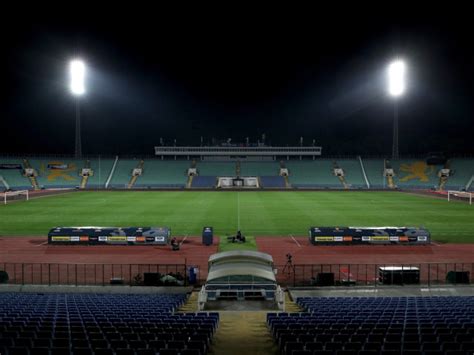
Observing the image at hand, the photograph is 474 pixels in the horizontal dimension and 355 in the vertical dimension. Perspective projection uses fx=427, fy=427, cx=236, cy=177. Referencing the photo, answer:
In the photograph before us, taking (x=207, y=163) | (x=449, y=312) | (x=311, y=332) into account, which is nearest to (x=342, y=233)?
(x=449, y=312)

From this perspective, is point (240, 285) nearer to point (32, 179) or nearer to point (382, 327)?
point (382, 327)

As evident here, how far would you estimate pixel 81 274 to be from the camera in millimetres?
22625

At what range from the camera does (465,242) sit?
101 feet

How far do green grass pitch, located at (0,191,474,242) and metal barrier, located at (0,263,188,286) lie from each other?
10.8 m

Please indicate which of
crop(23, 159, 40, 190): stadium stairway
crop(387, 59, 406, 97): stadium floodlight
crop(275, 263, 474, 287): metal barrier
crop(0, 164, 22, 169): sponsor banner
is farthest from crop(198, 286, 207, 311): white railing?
crop(0, 164, 22, 169): sponsor banner

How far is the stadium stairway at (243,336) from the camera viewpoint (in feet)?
32.6

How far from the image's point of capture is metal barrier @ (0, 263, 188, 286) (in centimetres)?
2030

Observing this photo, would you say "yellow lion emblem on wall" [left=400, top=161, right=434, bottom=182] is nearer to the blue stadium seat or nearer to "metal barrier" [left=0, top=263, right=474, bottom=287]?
"metal barrier" [left=0, top=263, right=474, bottom=287]

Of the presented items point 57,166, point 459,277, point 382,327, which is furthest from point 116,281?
point 57,166

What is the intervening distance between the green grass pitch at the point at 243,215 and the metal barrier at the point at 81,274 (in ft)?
35.4

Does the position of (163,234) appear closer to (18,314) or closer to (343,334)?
(18,314)

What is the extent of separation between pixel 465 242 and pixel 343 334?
2601 cm

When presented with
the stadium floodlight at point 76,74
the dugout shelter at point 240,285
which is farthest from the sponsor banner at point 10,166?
the dugout shelter at point 240,285

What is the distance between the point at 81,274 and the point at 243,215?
76.7ft
